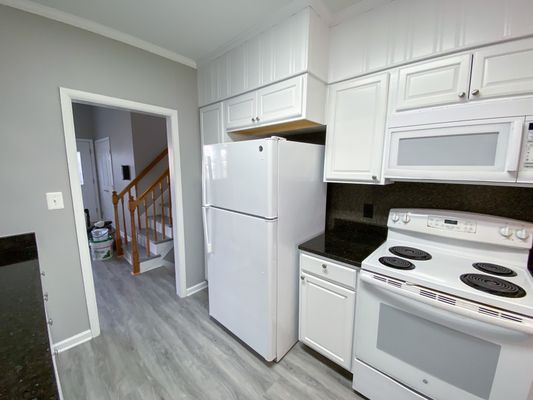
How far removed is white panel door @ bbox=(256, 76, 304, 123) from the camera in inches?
62.8

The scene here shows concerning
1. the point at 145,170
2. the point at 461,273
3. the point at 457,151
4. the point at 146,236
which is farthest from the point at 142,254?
the point at 457,151

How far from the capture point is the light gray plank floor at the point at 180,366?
60.5 inches

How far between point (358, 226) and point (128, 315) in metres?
2.39

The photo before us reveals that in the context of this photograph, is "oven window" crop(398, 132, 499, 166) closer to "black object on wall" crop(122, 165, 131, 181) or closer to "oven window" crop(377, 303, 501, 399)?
"oven window" crop(377, 303, 501, 399)

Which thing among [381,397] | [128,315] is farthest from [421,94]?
[128,315]

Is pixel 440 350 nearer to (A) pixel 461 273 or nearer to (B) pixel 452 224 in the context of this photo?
(A) pixel 461 273

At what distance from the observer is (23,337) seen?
741 millimetres

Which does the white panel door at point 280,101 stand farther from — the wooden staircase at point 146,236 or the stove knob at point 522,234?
the wooden staircase at point 146,236

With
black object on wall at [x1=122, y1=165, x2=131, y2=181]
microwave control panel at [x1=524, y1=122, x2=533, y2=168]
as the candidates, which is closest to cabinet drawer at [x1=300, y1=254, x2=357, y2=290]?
microwave control panel at [x1=524, y1=122, x2=533, y2=168]

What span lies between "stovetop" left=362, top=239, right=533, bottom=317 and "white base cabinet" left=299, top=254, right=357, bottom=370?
251mm

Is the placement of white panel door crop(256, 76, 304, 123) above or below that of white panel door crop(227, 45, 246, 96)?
below

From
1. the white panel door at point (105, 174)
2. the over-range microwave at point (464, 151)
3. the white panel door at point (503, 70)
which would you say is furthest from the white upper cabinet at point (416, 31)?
the white panel door at point (105, 174)

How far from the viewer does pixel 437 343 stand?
1.16 metres

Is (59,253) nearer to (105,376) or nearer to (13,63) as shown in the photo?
(105,376)
